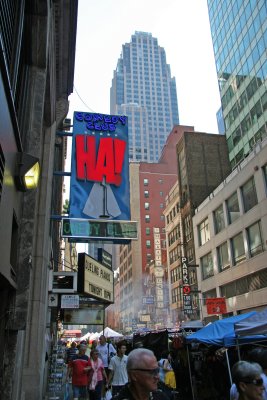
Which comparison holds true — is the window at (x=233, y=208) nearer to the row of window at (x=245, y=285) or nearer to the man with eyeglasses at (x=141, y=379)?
the row of window at (x=245, y=285)

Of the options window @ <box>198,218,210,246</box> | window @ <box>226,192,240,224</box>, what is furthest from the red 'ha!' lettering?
window @ <box>198,218,210,246</box>

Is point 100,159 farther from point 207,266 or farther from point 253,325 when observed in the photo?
point 207,266

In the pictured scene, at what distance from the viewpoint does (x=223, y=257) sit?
45.2m

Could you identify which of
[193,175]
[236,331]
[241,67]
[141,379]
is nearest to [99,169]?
[236,331]

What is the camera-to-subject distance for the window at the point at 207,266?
161ft

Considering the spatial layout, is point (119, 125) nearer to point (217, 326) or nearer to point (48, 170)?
point (48, 170)

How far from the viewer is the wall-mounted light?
615cm

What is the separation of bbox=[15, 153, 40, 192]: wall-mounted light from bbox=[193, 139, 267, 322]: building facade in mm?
31694

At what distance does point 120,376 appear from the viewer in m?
11.7

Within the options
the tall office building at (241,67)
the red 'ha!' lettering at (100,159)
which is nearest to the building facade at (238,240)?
the tall office building at (241,67)

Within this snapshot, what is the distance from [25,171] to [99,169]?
6.70 meters

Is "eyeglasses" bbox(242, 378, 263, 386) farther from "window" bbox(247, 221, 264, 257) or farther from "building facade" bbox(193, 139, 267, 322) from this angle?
"window" bbox(247, 221, 264, 257)

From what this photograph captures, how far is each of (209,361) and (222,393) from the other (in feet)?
3.82

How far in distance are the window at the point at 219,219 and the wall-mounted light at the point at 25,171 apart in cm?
4071
